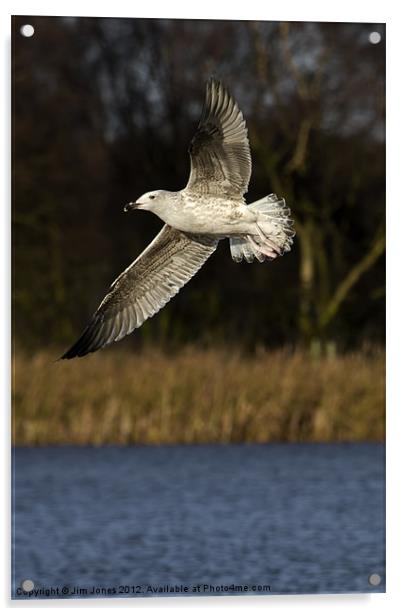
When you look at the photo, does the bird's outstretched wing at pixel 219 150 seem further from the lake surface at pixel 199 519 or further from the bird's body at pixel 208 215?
the lake surface at pixel 199 519

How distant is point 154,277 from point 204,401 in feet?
23.0

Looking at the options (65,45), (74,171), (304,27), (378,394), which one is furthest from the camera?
(74,171)

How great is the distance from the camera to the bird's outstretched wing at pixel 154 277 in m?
8.16

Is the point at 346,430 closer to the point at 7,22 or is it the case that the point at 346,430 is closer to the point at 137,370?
the point at 137,370

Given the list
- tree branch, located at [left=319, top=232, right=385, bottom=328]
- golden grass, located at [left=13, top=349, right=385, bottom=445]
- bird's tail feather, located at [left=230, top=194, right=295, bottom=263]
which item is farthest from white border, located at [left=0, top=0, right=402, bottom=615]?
tree branch, located at [left=319, top=232, right=385, bottom=328]

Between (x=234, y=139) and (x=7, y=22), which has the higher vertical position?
(x=7, y=22)

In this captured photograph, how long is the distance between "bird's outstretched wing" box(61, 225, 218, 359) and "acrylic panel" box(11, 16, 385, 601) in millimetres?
2300

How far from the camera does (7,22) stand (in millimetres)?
8234

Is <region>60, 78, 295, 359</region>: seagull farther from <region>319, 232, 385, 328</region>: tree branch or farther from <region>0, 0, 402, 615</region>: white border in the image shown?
<region>319, 232, 385, 328</region>: tree branch
